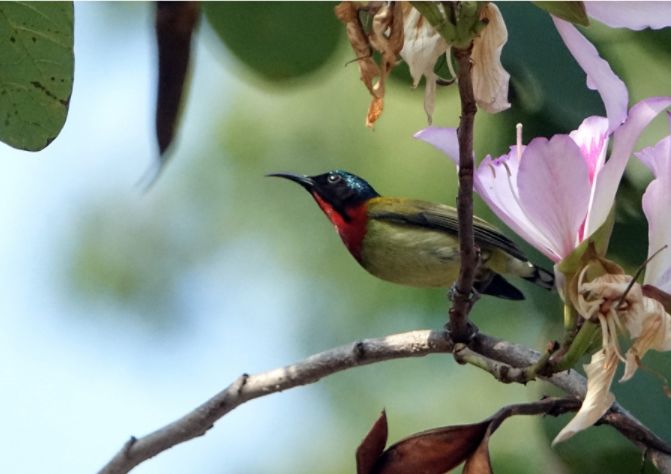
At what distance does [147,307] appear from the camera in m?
2.96

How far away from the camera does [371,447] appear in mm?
619

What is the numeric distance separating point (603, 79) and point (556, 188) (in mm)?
61

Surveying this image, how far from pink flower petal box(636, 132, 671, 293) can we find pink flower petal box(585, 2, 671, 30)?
81 mm

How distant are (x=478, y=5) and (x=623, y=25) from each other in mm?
94

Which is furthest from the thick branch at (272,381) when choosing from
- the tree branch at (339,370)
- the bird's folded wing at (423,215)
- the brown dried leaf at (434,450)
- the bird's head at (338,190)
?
the bird's head at (338,190)

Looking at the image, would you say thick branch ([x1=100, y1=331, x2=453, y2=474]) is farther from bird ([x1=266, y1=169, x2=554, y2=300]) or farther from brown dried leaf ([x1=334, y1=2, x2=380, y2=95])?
bird ([x1=266, y1=169, x2=554, y2=300])

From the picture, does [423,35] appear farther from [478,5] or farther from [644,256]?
[644,256]

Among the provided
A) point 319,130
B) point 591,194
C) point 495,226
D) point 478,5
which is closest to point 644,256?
point 591,194

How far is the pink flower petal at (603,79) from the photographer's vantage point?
56 cm

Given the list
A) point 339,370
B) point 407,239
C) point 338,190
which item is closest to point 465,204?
point 339,370

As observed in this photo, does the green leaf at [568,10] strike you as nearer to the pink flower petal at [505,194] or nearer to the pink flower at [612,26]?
the pink flower at [612,26]

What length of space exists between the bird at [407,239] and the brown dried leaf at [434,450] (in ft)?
3.04

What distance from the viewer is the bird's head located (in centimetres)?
208

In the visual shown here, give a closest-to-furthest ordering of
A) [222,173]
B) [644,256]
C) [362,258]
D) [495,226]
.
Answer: [644,256], [495,226], [362,258], [222,173]
